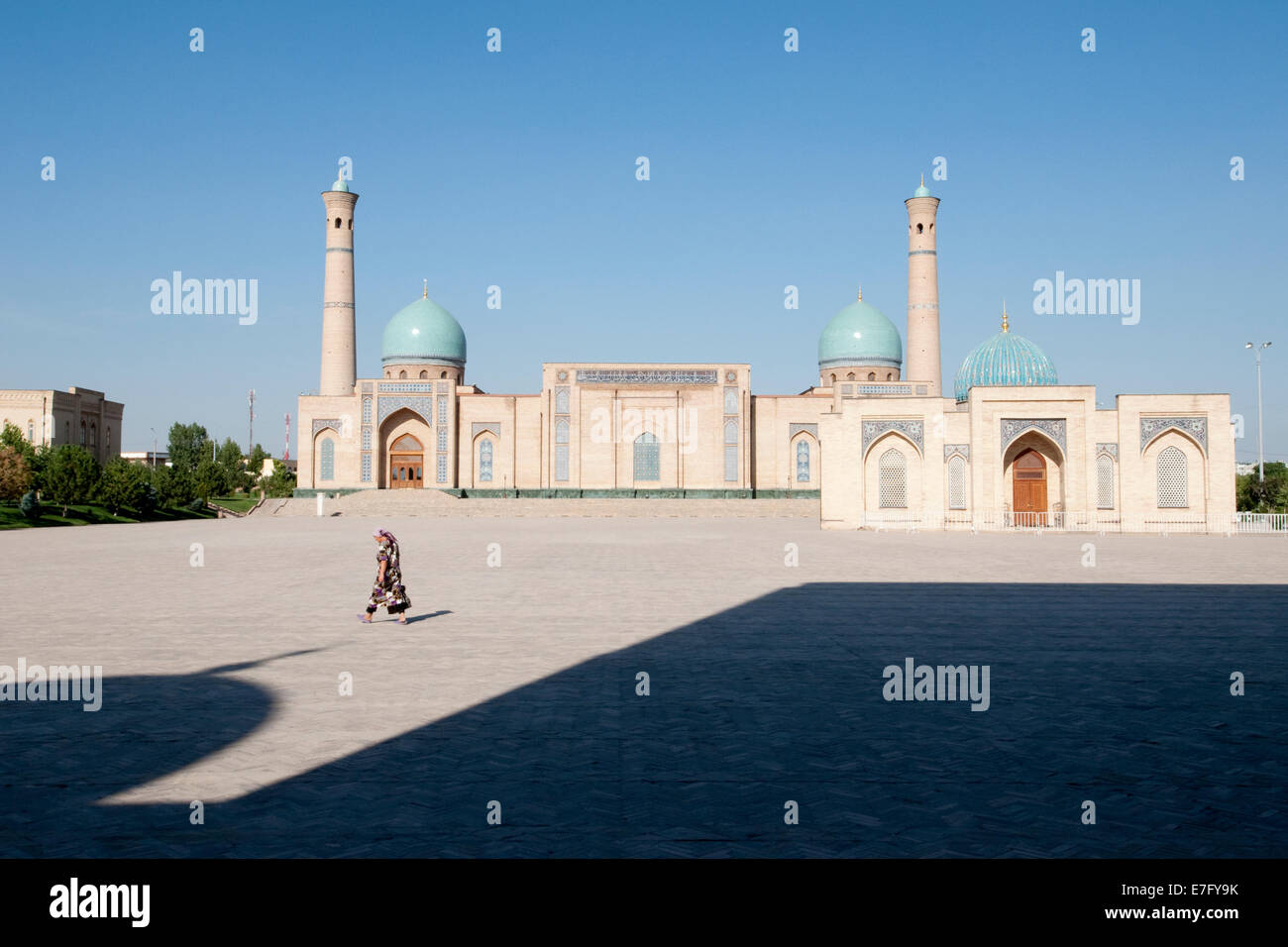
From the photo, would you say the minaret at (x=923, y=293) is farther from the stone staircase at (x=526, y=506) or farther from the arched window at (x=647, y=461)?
the arched window at (x=647, y=461)

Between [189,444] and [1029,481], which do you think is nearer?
[1029,481]

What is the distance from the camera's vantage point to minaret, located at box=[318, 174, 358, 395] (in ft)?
151

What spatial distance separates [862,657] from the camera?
723 centimetres

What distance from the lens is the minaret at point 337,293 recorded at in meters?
46.1

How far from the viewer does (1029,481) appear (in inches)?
1227

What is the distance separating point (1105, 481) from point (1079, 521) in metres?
1.91

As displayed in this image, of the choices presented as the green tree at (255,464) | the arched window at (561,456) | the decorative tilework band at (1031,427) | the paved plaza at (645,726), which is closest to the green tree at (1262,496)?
the decorative tilework band at (1031,427)

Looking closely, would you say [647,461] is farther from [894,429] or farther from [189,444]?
[189,444]

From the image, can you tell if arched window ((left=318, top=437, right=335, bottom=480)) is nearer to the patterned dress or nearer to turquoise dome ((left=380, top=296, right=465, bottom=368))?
turquoise dome ((left=380, top=296, right=465, bottom=368))

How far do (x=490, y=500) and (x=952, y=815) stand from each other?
38929mm

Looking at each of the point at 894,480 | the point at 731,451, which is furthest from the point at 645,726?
the point at 731,451

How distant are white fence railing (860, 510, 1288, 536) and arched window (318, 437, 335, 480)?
26280 mm

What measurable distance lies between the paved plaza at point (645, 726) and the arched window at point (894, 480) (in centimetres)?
1867

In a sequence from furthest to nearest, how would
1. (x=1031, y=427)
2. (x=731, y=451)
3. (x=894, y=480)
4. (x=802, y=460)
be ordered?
(x=802, y=460) < (x=731, y=451) < (x=894, y=480) < (x=1031, y=427)
